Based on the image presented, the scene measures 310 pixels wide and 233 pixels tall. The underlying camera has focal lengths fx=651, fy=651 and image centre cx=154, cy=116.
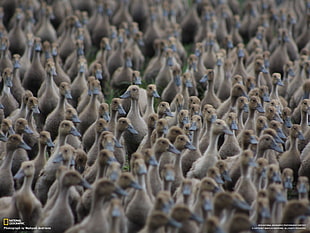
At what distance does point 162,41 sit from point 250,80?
8.05ft

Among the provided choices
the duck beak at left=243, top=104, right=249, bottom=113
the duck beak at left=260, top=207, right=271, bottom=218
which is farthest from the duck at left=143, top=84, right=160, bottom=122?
the duck beak at left=260, top=207, right=271, bottom=218

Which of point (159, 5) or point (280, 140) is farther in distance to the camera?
point (159, 5)

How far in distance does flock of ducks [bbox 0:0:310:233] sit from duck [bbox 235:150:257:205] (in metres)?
0.02

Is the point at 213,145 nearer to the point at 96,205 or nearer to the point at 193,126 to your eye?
the point at 193,126

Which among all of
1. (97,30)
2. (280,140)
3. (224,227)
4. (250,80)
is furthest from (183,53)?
(224,227)

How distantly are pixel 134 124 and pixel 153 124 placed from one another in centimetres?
65

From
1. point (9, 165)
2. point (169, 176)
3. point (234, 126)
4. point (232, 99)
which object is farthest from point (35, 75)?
point (169, 176)

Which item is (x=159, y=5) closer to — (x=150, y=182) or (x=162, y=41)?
(x=162, y=41)

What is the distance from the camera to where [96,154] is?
893cm

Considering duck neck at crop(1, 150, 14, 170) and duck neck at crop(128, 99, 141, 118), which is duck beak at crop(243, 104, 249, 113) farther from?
duck neck at crop(1, 150, 14, 170)

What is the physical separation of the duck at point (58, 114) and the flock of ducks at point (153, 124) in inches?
0.7

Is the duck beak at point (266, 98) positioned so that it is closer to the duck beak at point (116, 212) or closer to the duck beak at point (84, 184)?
the duck beak at point (84, 184)

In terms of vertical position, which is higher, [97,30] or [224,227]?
[97,30]

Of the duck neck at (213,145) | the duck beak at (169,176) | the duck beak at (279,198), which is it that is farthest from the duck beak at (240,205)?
the duck neck at (213,145)
